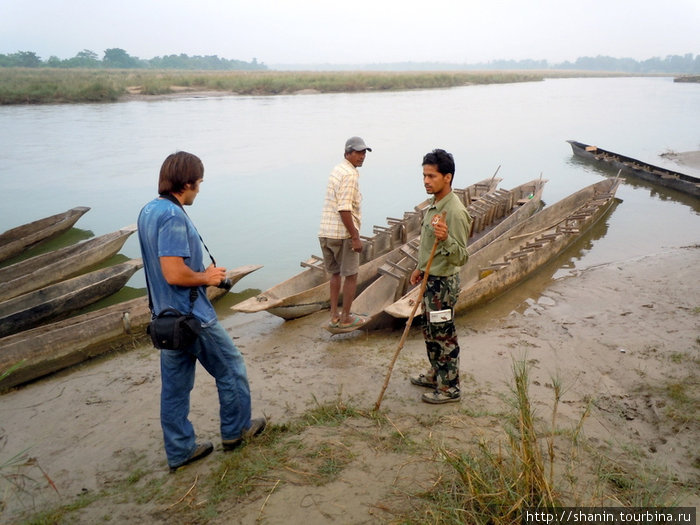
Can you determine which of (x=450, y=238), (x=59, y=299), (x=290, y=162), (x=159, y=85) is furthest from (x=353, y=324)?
(x=159, y=85)

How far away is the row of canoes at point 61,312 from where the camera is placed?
474 cm

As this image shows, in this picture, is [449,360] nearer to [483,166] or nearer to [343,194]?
[343,194]

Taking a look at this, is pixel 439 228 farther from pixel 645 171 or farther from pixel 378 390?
pixel 645 171

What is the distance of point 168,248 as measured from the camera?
2.47 metres

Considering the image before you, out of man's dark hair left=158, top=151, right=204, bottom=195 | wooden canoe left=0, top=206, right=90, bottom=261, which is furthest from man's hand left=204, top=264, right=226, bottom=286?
wooden canoe left=0, top=206, right=90, bottom=261

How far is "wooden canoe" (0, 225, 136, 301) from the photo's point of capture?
6176 millimetres

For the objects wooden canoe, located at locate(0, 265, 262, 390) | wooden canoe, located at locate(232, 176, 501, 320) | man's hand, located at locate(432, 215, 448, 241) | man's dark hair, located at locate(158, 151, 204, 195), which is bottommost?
wooden canoe, located at locate(0, 265, 262, 390)

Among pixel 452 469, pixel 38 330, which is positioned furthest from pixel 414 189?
pixel 452 469

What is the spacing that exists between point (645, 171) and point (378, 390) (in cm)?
1190

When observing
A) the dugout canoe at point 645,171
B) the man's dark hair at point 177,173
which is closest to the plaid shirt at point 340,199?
the man's dark hair at point 177,173

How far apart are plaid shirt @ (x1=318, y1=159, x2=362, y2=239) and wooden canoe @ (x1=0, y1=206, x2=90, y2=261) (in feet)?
19.3

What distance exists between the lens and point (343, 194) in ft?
14.4

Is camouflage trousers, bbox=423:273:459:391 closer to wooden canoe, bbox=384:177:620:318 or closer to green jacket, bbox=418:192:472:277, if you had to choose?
green jacket, bbox=418:192:472:277

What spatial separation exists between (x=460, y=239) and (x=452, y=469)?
1.45 metres
